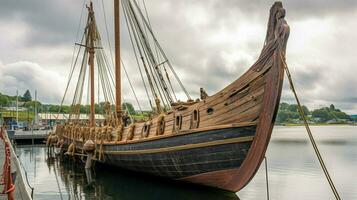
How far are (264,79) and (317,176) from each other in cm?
1175

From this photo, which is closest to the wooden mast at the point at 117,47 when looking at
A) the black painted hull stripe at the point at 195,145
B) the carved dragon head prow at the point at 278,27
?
the black painted hull stripe at the point at 195,145

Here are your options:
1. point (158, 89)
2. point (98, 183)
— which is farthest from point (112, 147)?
point (158, 89)

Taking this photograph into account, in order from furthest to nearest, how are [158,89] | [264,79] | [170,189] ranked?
[158,89] → [170,189] → [264,79]

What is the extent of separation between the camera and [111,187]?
51.4 ft

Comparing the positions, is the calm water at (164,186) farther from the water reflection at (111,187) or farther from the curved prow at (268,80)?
the curved prow at (268,80)

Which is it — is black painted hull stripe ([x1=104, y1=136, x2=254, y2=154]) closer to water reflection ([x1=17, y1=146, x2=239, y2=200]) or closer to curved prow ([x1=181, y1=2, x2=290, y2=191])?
curved prow ([x1=181, y1=2, x2=290, y2=191])

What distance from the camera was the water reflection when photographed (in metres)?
12.8

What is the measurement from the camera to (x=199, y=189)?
1287 centimetres

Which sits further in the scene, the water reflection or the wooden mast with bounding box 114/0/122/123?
the wooden mast with bounding box 114/0/122/123

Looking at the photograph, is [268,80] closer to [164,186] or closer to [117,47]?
[164,186]

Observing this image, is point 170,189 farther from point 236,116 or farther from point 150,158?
point 236,116

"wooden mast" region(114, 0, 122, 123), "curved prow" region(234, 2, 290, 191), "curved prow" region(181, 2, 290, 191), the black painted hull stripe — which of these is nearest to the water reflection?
the black painted hull stripe

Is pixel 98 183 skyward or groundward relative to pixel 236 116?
groundward

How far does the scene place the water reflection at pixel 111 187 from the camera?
41.9ft
